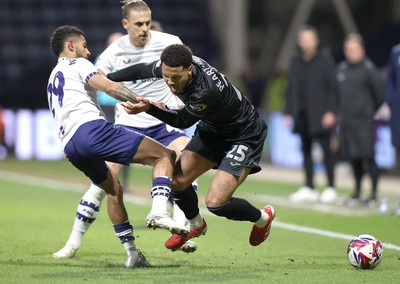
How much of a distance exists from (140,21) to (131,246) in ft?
7.04

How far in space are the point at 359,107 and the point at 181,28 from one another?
50.0 feet

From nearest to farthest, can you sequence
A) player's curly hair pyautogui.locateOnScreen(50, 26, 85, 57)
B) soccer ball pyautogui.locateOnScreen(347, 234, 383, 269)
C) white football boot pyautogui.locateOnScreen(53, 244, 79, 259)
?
soccer ball pyautogui.locateOnScreen(347, 234, 383, 269) → player's curly hair pyautogui.locateOnScreen(50, 26, 85, 57) → white football boot pyautogui.locateOnScreen(53, 244, 79, 259)

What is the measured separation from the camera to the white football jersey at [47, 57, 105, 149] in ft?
26.5

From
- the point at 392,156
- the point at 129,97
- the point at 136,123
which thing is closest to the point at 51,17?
the point at 392,156

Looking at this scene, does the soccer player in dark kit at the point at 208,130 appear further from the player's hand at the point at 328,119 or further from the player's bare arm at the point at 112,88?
the player's hand at the point at 328,119

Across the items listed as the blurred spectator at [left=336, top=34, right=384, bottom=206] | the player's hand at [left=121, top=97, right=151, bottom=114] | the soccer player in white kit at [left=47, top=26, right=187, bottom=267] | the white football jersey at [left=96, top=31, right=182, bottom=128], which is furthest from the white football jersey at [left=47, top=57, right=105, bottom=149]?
the blurred spectator at [left=336, top=34, right=384, bottom=206]

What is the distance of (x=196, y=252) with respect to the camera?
9.11 m

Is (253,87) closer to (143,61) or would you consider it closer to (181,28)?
(181,28)

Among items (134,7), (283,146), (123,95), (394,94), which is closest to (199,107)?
(123,95)

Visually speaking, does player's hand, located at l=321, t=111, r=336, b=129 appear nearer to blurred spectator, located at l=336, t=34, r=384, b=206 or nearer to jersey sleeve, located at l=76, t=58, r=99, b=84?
blurred spectator, located at l=336, t=34, r=384, b=206

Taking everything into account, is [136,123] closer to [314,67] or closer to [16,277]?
[16,277]

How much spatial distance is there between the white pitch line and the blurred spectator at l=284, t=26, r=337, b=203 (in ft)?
6.81

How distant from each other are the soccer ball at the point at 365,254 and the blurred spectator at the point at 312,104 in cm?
625

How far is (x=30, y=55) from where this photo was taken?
91.6 feet
